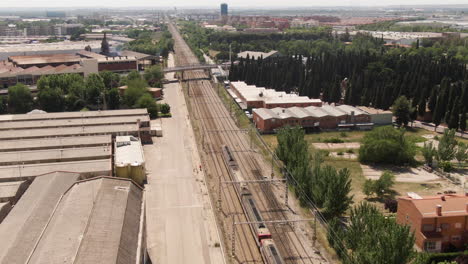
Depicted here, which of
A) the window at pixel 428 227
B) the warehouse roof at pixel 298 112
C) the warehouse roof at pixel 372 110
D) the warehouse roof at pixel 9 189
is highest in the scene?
the warehouse roof at pixel 298 112

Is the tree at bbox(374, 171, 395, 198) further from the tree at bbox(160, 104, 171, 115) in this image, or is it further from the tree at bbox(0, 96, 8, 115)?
the tree at bbox(0, 96, 8, 115)

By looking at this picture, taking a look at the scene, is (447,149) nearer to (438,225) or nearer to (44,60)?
(438,225)

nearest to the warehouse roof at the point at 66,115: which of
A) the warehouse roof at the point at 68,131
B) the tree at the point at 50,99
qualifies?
the warehouse roof at the point at 68,131

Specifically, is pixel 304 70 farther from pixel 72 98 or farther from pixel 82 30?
pixel 82 30

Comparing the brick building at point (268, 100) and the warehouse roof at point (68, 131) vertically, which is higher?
the brick building at point (268, 100)

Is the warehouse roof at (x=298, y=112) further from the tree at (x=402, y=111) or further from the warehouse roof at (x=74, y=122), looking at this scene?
the warehouse roof at (x=74, y=122)

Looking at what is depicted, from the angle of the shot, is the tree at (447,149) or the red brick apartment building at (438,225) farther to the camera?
the tree at (447,149)

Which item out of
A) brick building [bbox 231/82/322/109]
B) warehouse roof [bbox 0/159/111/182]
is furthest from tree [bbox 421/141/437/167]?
warehouse roof [bbox 0/159/111/182]
